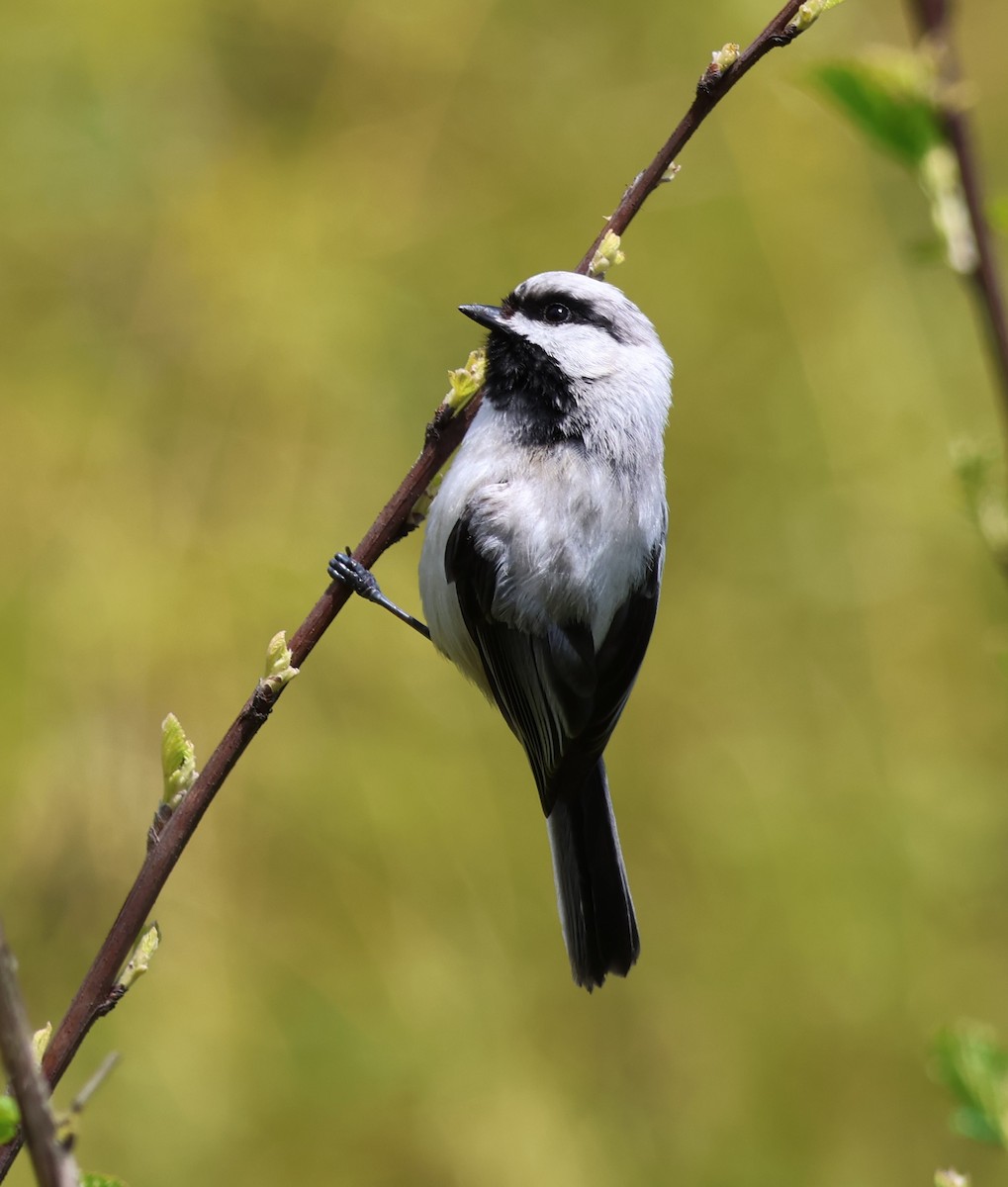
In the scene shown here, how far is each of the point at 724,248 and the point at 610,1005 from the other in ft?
6.08

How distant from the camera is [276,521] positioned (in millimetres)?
2910

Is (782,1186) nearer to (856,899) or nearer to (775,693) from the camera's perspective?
(856,899)

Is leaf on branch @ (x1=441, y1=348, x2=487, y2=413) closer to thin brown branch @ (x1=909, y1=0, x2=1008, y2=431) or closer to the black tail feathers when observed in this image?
thin brown branch @ (x1=909, y1=0, x2=1008, y2=431)

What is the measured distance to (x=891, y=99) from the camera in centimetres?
112

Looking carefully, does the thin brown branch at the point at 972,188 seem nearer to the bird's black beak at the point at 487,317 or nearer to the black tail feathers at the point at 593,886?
the bird's black beak at the point at 487,317

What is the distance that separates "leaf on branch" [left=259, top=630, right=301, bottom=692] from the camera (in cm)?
104

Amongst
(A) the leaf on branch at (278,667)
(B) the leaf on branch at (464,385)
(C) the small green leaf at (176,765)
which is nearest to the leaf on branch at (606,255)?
(B) the leaf on branch at (464,385)

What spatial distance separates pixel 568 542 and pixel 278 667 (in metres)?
0.78

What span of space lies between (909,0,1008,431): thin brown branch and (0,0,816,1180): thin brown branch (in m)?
0.15

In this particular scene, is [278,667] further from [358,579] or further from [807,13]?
[807,13]

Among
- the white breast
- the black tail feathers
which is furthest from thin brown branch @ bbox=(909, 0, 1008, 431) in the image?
the black tail feathers

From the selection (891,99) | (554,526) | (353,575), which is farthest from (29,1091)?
(554,526)

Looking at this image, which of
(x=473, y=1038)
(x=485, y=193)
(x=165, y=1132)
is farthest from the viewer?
(x=485, y=193)

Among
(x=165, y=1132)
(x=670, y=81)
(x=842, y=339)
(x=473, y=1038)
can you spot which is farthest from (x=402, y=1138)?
(x=670, y=81)
